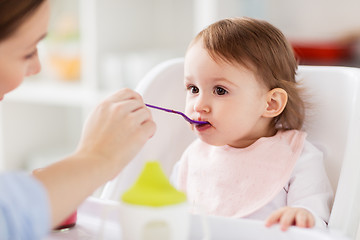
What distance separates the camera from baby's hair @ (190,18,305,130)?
97cm

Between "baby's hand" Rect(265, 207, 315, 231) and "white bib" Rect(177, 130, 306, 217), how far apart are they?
0.63ft

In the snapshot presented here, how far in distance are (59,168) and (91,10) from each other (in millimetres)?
1860

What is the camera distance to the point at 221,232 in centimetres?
72

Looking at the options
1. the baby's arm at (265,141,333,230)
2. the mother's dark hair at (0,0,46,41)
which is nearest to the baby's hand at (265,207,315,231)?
the baby's arm at (265,141,333,230)

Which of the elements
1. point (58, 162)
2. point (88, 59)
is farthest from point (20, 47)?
point (88, 59)

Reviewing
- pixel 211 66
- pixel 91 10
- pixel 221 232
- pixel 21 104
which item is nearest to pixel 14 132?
pixel 21 104

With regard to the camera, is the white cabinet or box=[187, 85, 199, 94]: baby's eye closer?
box=[187, 85, 199, 94]: baby's eye

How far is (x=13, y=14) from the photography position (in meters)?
0.64

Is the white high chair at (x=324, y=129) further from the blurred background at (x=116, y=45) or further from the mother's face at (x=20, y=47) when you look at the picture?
the blurred background at (x=116, y=45)

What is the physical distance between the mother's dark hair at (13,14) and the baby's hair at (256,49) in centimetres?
40

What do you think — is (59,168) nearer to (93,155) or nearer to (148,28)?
(93,155)

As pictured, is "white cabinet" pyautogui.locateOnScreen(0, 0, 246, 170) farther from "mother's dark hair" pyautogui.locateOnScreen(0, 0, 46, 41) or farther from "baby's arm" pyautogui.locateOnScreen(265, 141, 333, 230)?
"mother's dark hair" pyautogui.locateOnScreen(0, 0, 46, 41)

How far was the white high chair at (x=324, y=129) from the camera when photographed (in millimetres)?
863

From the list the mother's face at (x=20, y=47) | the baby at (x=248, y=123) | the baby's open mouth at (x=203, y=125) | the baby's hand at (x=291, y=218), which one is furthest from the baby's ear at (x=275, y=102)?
the mother's face at (x=20, y=47)
